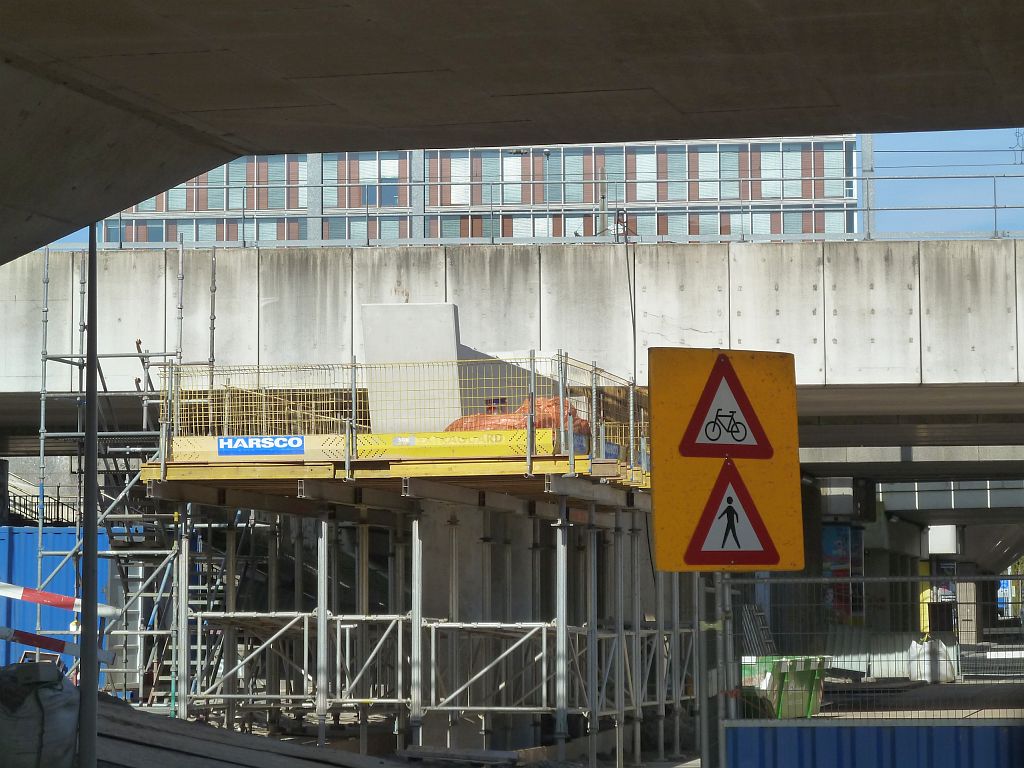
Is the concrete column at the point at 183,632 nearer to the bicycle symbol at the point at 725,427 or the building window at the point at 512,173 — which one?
the bicycle symbol at the point at 725,427

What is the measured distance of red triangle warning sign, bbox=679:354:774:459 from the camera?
7.03m

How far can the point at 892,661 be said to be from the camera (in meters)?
9.72

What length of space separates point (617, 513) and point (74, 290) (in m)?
8.37

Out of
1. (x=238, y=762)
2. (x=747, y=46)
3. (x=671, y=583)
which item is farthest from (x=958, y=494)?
(x=747, y=46)

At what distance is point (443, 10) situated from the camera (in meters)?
6.57

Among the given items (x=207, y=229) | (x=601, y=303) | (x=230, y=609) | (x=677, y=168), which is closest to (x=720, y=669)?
(x=230, y=609)

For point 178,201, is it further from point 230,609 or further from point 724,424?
point 724,424

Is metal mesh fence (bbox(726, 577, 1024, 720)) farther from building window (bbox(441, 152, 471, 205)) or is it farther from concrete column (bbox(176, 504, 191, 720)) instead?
building window (bbox(441, 152, 471, 205))

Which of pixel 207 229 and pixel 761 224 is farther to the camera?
pixel 207 229

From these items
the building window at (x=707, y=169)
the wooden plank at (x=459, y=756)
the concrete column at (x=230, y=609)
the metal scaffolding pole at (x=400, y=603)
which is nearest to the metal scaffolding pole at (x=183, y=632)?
the concrete column at (x=230, y=609)

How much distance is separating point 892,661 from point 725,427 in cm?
336

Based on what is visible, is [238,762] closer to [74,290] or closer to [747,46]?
[747,46]

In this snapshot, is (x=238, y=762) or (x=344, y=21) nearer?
(x=344, y=21)

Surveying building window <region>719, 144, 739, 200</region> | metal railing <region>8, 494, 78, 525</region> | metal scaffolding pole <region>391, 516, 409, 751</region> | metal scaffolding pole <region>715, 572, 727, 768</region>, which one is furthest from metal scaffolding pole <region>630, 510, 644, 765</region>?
building window <region>719, 144, 739, 200</region>
